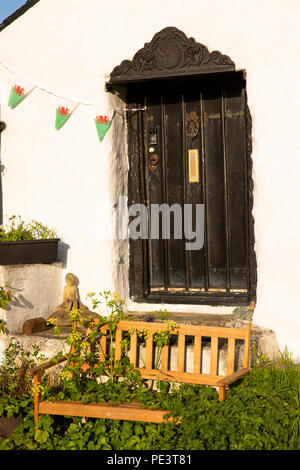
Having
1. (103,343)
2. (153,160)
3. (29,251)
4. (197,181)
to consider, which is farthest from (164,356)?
(153,160)

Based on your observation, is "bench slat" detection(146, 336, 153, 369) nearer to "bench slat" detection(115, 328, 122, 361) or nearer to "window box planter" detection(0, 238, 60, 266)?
"bench slat" detection(115, 328, 122, 361)

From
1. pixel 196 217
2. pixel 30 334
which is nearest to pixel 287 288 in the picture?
pixel 196 217

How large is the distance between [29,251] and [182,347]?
1.70 m

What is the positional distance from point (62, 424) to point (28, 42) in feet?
11.3

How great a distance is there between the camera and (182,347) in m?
4.17

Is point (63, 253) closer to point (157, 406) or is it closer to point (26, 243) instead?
point (26, 243)

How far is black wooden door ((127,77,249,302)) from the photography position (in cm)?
514

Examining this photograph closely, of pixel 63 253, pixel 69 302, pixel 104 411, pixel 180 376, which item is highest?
pixel 63 253

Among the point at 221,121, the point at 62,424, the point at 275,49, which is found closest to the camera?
the point at 62,424

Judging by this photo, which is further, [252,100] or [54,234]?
[54,234]

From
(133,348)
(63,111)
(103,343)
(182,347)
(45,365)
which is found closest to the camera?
(45,365)

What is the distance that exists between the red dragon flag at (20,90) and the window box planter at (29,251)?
141 cm

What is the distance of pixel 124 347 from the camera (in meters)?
4.31

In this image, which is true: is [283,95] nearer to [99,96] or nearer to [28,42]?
[99,96]
